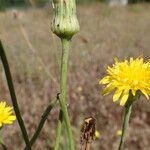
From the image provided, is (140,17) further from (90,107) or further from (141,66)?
(141,66)

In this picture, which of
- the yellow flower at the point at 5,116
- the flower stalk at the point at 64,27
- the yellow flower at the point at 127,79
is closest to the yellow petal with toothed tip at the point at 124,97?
the yellow flower at the point at 127,79

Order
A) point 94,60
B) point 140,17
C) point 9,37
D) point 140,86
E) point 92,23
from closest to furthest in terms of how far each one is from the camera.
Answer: point 140,86 < point 94,60 < point 9,37 < point 92,23 < point 140,17

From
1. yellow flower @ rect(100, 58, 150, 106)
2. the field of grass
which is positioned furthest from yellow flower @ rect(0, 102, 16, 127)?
yellow flower @ rect(100, 58, 150, 106)

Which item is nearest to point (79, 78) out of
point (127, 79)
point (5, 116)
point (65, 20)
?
point (5, 116)

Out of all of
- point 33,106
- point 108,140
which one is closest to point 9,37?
point 33,106

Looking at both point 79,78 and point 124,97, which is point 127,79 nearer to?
point 124,97

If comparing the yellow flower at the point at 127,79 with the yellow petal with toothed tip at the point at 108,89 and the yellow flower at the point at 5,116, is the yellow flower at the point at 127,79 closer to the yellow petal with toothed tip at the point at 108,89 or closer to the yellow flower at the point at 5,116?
the yellow petal with toothed tip at the point at 108,89
